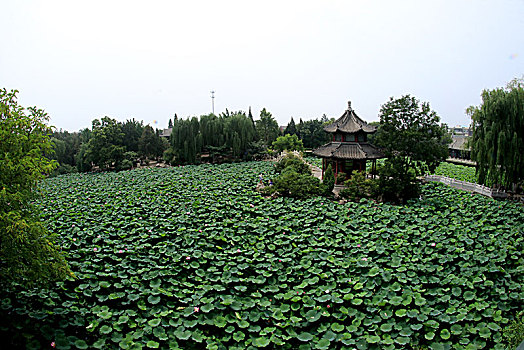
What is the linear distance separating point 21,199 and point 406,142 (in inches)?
552

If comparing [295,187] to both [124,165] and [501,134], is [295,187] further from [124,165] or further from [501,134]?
[124,165]

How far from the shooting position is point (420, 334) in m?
6.61

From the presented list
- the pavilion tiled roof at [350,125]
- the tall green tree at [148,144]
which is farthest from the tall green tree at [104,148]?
the pavilion tiled roof at [350,125]

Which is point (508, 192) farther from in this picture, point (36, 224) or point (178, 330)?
point (36, 224)

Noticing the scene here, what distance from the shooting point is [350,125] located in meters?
18.4

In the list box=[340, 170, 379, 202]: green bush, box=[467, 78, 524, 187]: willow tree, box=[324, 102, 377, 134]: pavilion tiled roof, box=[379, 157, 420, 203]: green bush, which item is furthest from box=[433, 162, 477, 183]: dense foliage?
box=[340, 170, 379, 202]: green bush

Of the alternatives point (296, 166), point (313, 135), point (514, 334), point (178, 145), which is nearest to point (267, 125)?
point (313, 135)

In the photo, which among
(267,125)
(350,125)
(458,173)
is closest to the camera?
(350,125)

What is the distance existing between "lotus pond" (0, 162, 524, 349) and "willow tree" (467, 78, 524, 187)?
2.33 metres

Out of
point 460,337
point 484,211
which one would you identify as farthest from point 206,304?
point 484,211

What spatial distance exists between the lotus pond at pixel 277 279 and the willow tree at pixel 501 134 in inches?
91.7

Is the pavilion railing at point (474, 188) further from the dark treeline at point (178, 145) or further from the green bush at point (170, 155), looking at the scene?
the green bush at point (170, 155)

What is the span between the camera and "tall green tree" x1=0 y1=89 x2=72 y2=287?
529 cm

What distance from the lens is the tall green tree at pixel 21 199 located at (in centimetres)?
529
